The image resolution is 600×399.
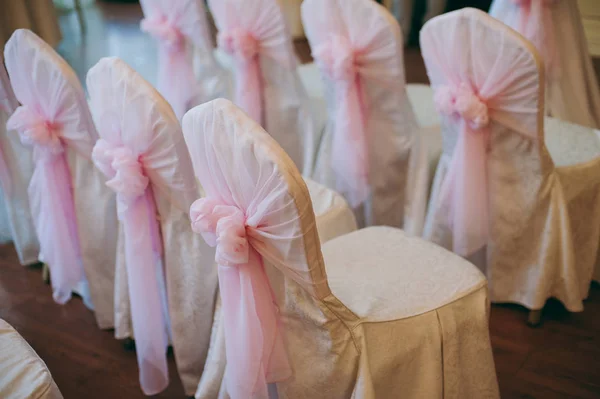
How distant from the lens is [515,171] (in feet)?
6.05

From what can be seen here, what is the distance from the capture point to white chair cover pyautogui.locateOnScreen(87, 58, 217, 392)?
4.73 feet

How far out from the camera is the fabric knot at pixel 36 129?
176cm

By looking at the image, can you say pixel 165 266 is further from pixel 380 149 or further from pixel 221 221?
pixel 380 149

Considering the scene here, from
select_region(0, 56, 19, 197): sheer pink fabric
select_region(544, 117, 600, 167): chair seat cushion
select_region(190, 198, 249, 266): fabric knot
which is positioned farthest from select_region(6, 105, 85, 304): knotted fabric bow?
select_region(544, 117, 600, 167): chair seat cushion

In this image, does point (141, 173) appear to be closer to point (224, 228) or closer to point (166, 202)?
point (166, 202)

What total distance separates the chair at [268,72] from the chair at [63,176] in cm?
72

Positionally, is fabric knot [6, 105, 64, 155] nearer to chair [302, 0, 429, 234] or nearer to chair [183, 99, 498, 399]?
chair [183, 99, 498, 399]

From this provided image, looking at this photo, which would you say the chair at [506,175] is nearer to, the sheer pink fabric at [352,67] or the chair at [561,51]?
the sheer pink fabric at [352,67]

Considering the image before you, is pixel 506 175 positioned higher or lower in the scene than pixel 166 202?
lower

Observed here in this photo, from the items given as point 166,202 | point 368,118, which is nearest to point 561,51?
point 368,118

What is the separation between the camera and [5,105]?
2094mm

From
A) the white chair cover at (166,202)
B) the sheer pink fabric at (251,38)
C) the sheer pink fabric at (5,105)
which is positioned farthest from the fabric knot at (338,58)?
the sheer pink fabric at (5,105)

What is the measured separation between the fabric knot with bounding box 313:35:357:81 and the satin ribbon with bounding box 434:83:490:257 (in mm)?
290

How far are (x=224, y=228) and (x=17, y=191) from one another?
58.5 inches
